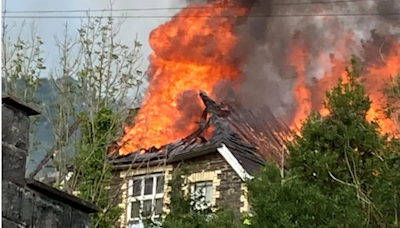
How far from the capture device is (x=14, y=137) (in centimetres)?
518

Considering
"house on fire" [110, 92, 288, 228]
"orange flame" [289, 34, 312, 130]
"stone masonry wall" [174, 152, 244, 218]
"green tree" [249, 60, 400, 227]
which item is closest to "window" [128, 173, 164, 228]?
"house on fire" [110, 92, 288, 228]

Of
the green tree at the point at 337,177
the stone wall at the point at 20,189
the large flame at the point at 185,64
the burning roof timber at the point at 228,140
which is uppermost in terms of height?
the large flame at the point at 185,64

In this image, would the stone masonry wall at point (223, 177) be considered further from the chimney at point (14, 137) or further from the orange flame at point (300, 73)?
the chimney at point (14, 137)

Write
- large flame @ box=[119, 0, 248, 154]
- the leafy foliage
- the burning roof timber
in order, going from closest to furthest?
the leafy foliage < the burning roof timber < large flame @ box=[119, 0, 248, 154]

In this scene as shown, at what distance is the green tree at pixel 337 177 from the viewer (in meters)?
9.85

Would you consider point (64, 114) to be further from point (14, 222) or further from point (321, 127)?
point (14, 222)

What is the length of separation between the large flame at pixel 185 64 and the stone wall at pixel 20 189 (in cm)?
1687

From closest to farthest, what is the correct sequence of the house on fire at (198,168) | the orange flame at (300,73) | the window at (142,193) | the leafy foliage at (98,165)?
the leafy foliage at (98,165), the house on fire at (198,168), the window at (142,193), the orange flame at (300,73)

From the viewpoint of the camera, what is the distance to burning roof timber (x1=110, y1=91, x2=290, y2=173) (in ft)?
65.2

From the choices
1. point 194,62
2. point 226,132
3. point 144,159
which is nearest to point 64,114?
point 144,159

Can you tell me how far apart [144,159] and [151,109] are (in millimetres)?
5004

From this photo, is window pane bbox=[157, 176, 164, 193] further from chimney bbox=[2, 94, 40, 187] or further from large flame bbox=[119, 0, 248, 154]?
chimney bbox=[2, 94, 40, 187]

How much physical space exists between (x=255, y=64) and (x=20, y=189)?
79.1 feet

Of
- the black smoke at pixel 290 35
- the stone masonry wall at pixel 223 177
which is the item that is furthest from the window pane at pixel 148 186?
the black smoke at pixel 290 35
